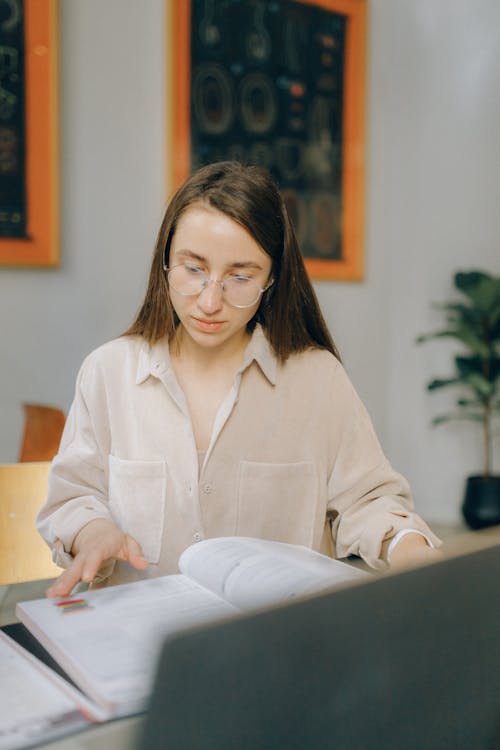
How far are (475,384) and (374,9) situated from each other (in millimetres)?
1951

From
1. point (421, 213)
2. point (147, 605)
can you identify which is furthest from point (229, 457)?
Answer: point (421, 213)

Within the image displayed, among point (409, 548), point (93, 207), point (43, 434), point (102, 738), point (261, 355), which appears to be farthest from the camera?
point (93, 207)

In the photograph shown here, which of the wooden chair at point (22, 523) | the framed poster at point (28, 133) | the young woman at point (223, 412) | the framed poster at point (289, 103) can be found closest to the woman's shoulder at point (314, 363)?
the young woman at point (223, 412)

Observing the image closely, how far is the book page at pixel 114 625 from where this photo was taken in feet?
1.90

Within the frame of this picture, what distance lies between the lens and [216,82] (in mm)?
3127

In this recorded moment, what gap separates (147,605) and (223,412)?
1.79ft

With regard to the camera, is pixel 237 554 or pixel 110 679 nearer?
pixel 110 679

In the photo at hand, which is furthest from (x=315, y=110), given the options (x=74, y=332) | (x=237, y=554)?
(x=237, y=554)

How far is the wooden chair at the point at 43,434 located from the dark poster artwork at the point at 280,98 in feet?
4.43

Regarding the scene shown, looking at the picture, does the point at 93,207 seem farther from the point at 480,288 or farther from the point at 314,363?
the point at 480,288

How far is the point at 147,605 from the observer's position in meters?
0.74

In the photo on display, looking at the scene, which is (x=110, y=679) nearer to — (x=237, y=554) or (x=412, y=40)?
(x=237, y=554)

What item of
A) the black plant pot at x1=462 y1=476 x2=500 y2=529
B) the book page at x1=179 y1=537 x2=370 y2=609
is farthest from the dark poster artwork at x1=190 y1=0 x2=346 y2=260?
the book page at x1=179 y1=537 x2=370 y2=609

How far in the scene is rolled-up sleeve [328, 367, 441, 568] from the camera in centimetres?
105
